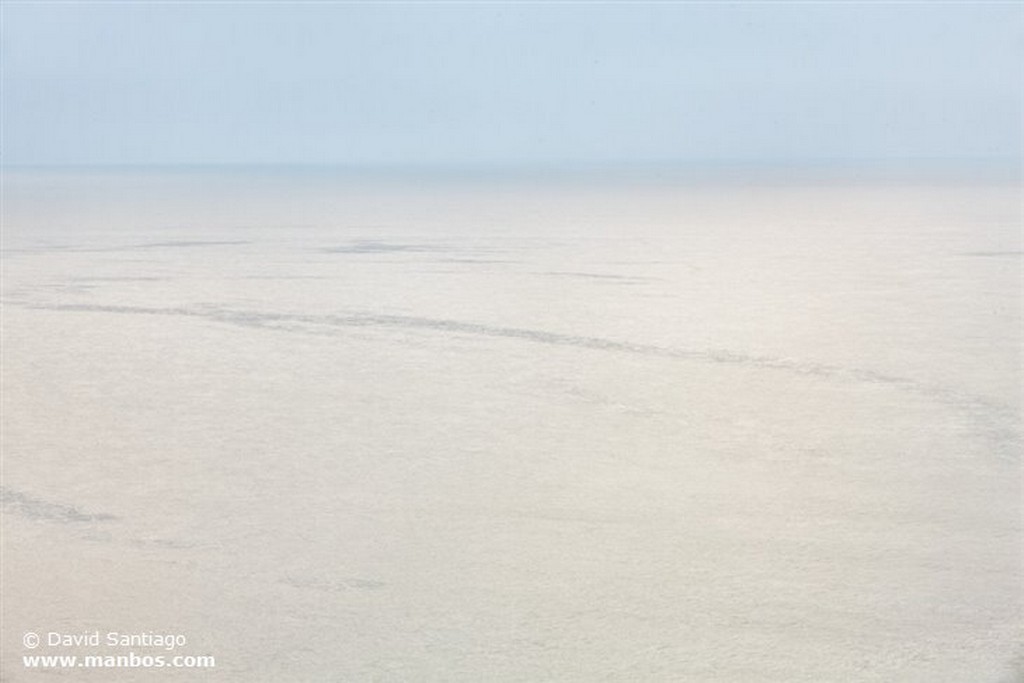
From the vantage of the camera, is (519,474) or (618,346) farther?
(618,346)

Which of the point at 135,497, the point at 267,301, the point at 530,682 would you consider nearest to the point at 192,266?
the point at 267,301

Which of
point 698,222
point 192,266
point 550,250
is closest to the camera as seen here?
point 192,266

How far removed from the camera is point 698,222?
569 inches

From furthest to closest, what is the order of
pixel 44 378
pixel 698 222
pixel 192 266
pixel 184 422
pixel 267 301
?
pixel 698 222 < pixel 192 266 < pixel 267 301 < pixel 44 378 < pixel 184 422

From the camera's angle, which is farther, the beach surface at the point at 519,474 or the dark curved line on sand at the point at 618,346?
the dark curved line on sand at the point at 618,346

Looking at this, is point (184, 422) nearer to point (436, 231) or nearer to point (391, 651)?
point (391, 651)

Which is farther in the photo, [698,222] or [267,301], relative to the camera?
[698,222]

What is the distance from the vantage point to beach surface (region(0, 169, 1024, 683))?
9.05 feet

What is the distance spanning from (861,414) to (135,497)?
8.06 ft

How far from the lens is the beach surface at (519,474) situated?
276 cm

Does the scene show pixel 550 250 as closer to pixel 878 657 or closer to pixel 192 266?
pixel 192 266

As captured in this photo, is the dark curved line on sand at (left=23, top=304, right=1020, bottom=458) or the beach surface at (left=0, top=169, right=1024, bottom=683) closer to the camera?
the beach surface at (left=0, top=169, right=1024, bottom=683)

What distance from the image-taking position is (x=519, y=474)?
13.0 feet

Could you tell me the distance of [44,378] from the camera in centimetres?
540
